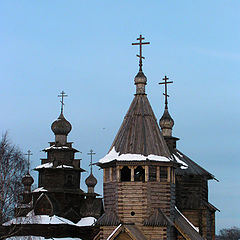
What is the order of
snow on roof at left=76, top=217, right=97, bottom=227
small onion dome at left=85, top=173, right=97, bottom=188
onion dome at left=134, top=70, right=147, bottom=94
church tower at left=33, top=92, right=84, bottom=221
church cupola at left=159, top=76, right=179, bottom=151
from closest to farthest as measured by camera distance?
1. onion dome at left=134, top=70, right=147, bottom=94
2. church cupola at left=159, top=76, right=179, bottom=151
3. snow on roof at left=76, top=217, right=97, bottom=227
4. church tower at left=33, top=92, right=84, bottom=221
5. small onion dome at left=85, top=173, right=97, bottom=188

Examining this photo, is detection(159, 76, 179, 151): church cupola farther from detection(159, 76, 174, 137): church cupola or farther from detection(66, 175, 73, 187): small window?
detection(66, 175, 73, 187): small window

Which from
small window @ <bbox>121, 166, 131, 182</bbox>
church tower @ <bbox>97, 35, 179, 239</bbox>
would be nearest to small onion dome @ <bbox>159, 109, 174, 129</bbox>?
church tower @ <bbox>97, 35, 179, 239</bbox>

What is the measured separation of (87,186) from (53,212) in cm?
669

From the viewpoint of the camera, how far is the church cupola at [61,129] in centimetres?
4566

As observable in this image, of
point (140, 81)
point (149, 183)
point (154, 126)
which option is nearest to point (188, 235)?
point (149, 183)

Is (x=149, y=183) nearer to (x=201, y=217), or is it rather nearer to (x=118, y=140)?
(x=118, y=140)

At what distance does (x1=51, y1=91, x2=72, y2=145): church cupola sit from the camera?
45.7 m

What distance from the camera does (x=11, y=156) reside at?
23.4m

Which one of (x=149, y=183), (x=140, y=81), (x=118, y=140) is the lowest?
(x=149, y=183)

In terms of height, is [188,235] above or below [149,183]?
below

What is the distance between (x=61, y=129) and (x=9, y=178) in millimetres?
23061

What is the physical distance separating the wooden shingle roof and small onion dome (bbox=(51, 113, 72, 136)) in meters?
18.3

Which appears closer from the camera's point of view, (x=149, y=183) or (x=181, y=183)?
(x=149, y=183)

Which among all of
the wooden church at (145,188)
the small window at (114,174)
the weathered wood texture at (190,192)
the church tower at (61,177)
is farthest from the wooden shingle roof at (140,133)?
the church tower at (61,177)
